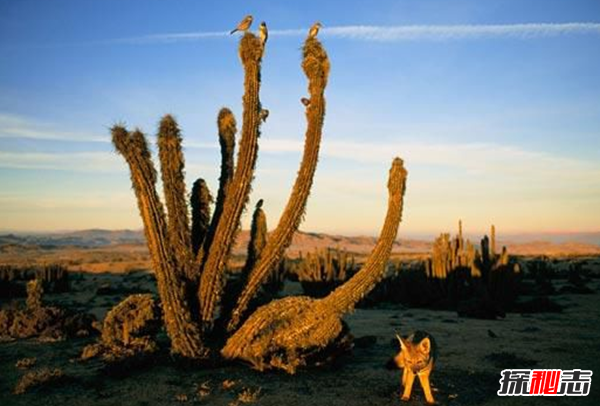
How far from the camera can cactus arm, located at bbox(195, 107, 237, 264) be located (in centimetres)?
923

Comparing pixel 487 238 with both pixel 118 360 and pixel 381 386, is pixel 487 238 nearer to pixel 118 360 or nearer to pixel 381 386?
pixel 381 386

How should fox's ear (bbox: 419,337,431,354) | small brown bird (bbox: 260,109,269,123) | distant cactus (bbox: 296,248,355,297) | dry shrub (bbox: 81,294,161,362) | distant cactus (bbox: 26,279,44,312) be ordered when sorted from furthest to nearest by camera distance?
distant cactus (bbox: 296,248,355,297) → distant cactus (bbox: 26,279,44,312) → dry shrub (bbox: 81,294,161,362) → small brown bird (bbox: 260,109,269,123) → fox's ear (bbox: 419,337,431,354)

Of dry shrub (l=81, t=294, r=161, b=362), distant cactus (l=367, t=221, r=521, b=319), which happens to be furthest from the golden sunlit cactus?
distant cactus (l=367, t=221, r=521, b=319)

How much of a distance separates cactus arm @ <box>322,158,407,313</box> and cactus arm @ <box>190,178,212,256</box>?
2.49 meters

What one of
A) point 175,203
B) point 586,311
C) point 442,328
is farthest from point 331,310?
point 586,311

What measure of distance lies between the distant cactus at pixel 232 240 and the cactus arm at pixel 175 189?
0.05ft

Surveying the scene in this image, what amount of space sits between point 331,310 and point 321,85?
365 cm

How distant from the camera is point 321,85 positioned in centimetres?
892

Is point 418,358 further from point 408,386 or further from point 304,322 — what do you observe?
point 304,322

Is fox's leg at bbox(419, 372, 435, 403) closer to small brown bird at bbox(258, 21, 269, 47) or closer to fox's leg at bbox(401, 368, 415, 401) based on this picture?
fox's leg at bbox(401, 368, 415, 401)

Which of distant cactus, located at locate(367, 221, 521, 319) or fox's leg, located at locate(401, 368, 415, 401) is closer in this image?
fox's leg, located at locate(401, 368, 415, 401)

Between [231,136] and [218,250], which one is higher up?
[231,136]

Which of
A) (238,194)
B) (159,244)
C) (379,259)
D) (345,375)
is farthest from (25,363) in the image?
(379,259)

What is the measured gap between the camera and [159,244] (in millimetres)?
8539
